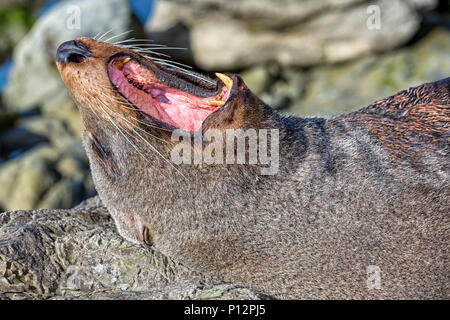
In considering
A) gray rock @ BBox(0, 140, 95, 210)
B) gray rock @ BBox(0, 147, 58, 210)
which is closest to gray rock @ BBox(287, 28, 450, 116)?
gray rock @ BBox(0, 140, 95, 210)

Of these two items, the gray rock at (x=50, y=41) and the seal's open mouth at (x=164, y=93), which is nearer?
the seal's open mouth at (x=164, y=93)

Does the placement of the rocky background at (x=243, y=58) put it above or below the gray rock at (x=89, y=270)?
above

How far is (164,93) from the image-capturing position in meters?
5.48

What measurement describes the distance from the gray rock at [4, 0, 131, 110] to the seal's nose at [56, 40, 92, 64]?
14.6 meters

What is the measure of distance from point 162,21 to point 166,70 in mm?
16121

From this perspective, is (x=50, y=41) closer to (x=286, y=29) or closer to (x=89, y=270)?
(x=286, y=29)

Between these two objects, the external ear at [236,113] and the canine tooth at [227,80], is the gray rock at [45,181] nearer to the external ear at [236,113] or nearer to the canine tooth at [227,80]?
the canine tooth at [227,80]

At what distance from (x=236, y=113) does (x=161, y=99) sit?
77 centimetres

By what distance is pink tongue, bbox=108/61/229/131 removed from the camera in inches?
211

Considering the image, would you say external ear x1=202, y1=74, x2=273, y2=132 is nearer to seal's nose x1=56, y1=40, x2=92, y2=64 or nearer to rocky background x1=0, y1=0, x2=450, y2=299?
seal's nose x1=56, y1=40, x2=92, y2=64

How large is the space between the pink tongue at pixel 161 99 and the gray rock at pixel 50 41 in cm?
1453

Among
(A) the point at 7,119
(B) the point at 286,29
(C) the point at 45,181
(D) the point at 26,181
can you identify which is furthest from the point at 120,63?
(A) the point at 7,119

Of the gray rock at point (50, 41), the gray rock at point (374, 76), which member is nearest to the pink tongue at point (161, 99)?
the gray rock at point (374, 76)

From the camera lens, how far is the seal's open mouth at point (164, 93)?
17.6 ft
